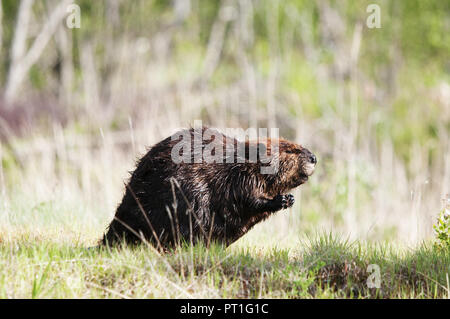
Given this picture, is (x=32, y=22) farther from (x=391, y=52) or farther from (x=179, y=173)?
(x=179, y=173)

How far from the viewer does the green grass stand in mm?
2754

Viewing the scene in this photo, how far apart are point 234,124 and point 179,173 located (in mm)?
6422

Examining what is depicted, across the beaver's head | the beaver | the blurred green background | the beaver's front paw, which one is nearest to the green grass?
the beaver

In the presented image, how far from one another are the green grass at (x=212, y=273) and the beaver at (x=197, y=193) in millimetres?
206

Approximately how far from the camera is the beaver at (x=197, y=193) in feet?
11.1

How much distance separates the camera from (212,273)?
9.64ft

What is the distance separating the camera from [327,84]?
11938 millimetres

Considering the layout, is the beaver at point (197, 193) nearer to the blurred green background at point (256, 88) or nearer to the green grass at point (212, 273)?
the green grass at point (212, 273)

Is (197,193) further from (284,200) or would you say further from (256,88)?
(256,88)

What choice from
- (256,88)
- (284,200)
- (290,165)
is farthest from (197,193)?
(256,88)

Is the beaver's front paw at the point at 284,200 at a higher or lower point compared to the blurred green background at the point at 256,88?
lower

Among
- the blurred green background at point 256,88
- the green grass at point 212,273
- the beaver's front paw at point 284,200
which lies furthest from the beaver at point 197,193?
the blurred green background at point 256,88

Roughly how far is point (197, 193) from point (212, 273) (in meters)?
0.65

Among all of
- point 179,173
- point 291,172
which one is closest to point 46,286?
point 179,173
